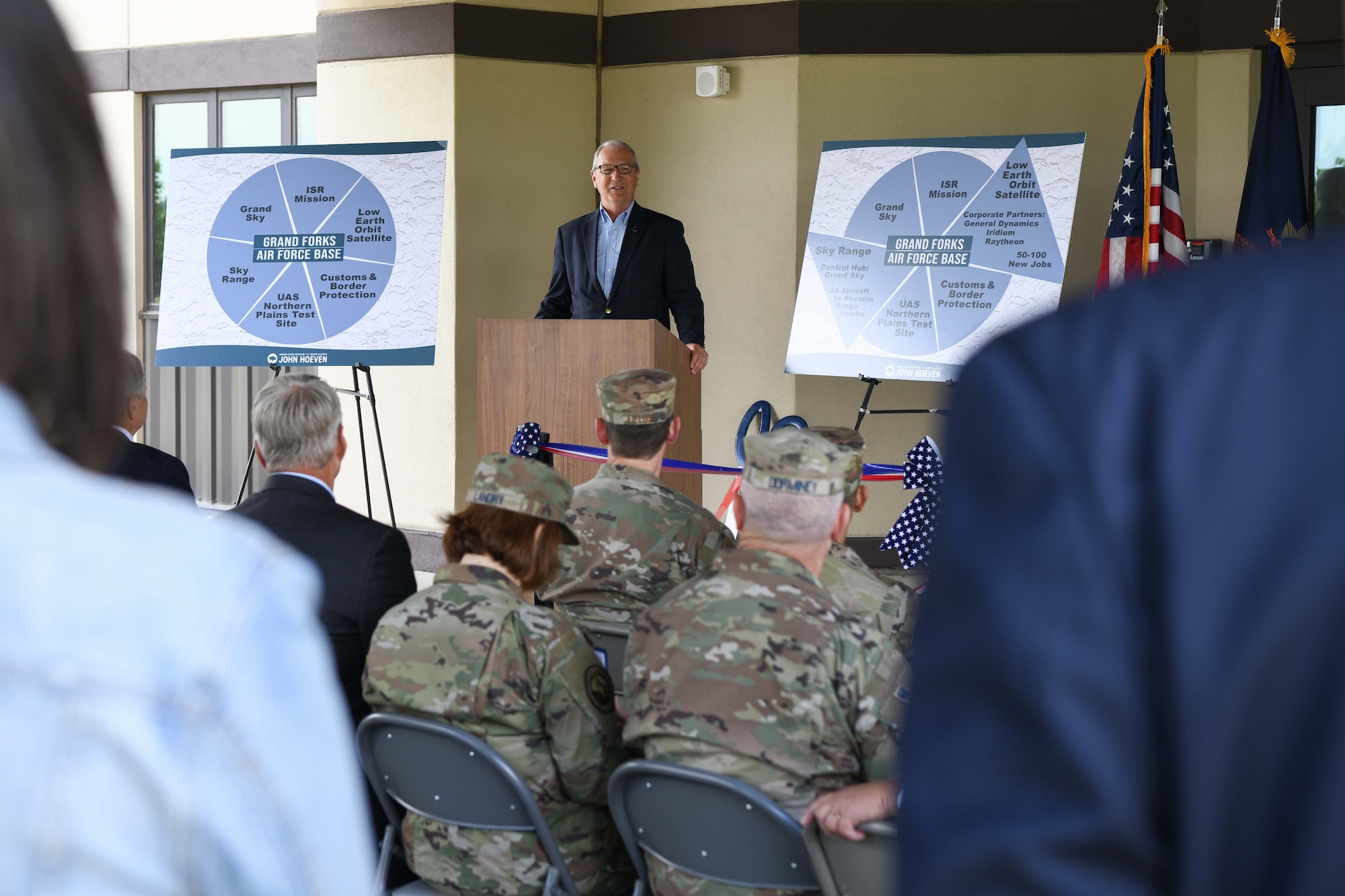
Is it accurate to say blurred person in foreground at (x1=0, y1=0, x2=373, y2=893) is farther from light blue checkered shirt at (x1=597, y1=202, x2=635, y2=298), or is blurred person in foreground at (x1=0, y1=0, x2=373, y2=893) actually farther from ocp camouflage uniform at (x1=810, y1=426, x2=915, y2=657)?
light blue checkered shirt at (x1=597, y1=202, x2=635, y2=298)

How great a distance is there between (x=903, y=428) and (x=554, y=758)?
4.71m

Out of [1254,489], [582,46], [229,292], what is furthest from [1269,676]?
[582,46]

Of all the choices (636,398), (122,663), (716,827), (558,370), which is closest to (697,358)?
(558,370)

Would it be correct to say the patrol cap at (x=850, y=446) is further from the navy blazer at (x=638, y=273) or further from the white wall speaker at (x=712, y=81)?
the white wall speaker at (x=712, y=81)

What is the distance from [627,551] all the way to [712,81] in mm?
4272

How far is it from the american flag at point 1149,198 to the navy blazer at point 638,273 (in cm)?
198

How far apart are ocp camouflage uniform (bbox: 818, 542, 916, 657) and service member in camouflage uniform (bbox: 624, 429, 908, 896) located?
589mm

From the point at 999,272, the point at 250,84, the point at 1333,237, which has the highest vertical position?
the point at 250,84

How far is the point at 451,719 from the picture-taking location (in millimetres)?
2363

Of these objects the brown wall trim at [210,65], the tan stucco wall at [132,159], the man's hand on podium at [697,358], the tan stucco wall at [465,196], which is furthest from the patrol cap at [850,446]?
the tan stucco wall at [132,159]

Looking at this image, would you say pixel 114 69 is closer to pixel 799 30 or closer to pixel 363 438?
pixel 363 438

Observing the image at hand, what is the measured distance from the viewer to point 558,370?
4.72m

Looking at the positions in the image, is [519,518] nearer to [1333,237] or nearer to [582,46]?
[1333,237]

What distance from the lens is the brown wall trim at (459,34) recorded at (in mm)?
6695
